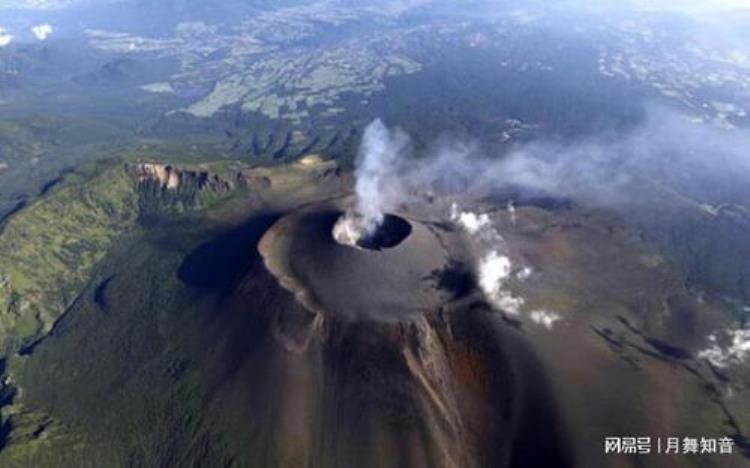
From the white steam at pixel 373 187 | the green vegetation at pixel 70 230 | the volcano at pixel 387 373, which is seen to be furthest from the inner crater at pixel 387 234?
the green vegetation at pixel 70 230

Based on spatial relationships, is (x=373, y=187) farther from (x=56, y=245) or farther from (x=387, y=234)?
(x=56, y=245)

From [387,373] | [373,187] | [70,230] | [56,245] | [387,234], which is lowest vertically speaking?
[70,230]

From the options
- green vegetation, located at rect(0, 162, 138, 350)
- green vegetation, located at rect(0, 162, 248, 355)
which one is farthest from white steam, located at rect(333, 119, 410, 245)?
green vegetation, located at rect(0, 162, 138, 350)

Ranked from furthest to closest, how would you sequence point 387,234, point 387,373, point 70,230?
point 70,230 < point 387,234 < point 387,373

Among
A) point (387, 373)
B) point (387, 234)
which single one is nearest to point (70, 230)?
point (387, 234)

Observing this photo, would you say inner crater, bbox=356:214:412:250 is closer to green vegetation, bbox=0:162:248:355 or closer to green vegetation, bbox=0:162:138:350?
green vegetation, bbox=0:162:248:355
